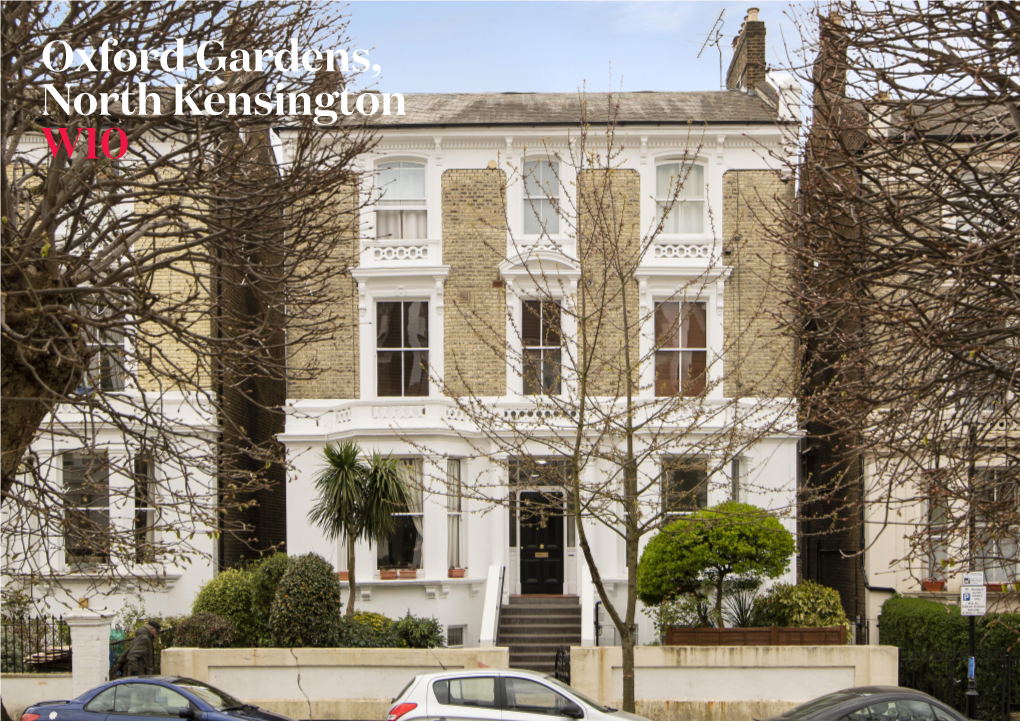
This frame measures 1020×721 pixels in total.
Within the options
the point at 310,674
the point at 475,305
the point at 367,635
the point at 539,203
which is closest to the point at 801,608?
the point at 367,635

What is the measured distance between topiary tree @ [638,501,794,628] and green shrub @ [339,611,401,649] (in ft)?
15.1

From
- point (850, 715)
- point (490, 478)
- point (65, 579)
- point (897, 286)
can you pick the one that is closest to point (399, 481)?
point (490, 478)

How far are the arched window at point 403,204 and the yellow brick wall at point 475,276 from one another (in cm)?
62

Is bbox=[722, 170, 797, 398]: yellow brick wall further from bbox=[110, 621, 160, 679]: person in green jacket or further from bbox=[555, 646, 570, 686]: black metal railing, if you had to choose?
bbox=[110, 621, 160, 679]: person in green jacket

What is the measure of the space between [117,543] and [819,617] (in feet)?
43.7

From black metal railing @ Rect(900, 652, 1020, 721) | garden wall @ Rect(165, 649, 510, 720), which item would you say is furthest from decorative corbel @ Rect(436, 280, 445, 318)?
black metal railing @ Rect(900, 652, 1020, 721)

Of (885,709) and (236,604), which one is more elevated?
(236,604)

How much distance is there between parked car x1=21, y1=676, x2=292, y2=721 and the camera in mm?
14062

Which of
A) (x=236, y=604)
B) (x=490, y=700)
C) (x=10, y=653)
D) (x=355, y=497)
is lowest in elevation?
(x=10, y=653)

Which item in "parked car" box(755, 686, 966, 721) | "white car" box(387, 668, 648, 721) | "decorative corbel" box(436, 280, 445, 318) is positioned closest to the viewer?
"parked car" box(755, 686, 966, 721)

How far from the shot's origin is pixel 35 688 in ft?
58.0

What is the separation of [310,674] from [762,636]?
7.93 metres

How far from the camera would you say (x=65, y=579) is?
22.0 m

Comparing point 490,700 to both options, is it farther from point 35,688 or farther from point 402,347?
point 402,347
